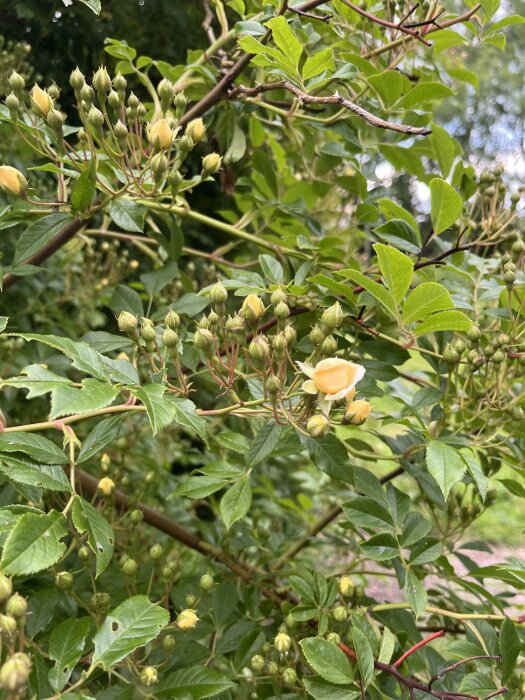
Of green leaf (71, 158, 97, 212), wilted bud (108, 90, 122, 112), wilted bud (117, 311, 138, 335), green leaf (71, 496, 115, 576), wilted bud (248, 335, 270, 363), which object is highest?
wilted bud (108, 90, 122, 112)

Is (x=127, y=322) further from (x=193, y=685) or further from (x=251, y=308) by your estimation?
(x=193, y=685)

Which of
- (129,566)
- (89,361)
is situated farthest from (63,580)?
(89,361)

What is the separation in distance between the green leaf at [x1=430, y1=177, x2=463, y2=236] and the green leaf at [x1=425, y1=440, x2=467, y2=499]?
0.30 metres

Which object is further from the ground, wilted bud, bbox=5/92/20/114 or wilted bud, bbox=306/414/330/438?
wilted bud, bbox=5/92/20/114

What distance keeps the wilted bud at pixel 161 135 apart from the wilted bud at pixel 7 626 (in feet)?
1.81

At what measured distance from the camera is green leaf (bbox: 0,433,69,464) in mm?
607

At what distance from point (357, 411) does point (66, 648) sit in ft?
1.22

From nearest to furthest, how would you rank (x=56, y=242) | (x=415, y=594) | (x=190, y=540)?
(x=415, y=594), (x=56, y=242), (x=190, y=540)

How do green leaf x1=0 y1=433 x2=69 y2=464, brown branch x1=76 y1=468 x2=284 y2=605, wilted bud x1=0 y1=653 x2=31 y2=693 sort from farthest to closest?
brown branch x1=76 y1=468 x2=284 y2=605, green leaf x1=0 y1=433 x2=69 y2=464, wilted bud x1=0 y1=653 x2=31 y2=693

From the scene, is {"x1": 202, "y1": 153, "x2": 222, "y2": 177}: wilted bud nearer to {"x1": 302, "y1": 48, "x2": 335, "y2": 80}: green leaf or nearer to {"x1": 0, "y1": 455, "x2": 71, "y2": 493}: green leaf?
{"x1": 302, "y1": 48, "x2": 335, "y2": 80}: green leaf

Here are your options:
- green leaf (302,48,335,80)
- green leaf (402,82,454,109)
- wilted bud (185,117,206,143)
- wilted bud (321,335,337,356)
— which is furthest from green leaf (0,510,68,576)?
green leaf (402,82,454,109)

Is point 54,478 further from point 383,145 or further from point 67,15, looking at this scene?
point 67,15

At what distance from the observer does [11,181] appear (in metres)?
0.76

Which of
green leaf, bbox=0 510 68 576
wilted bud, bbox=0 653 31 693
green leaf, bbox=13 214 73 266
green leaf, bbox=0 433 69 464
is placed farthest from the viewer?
green leaf, bbox=13 214 73 266
